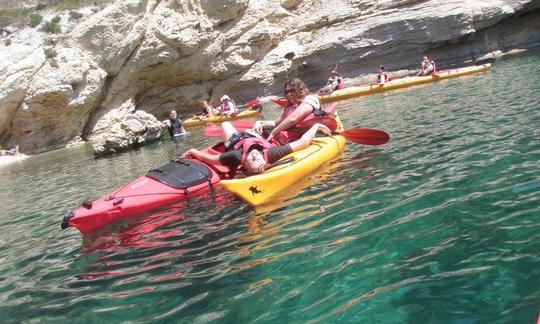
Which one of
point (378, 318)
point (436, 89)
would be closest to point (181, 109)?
point (436, 89)

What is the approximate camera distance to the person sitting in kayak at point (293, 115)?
Result: 7.48 metres

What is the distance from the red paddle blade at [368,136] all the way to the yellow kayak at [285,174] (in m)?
0.25

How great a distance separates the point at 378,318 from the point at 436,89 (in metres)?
12.1

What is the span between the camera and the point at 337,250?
397cm

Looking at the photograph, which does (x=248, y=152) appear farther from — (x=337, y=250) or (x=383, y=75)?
(x=383, y=75)

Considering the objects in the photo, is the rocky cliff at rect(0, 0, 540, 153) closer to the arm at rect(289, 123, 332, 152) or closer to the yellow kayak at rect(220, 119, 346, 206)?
the arm at rect(289, 123, 332, 152)

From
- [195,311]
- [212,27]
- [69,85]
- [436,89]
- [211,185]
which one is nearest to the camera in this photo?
[195,311]

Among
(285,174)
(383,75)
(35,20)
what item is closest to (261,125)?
(285,174)

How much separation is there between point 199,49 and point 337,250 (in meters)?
23.3

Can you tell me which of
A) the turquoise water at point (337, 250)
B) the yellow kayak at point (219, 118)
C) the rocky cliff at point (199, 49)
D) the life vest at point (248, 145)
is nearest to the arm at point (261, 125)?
the life vest at point (248, 145)

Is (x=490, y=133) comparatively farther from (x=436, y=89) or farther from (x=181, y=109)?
(x=181, y=109)

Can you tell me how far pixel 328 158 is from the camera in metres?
7.23

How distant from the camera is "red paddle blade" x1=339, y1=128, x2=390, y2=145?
7.33 m

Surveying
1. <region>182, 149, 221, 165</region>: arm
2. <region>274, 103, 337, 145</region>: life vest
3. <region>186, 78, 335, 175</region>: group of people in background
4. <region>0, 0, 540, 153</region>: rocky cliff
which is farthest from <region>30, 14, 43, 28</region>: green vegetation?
<region>274, 103, 337, 145</region>: life vest
